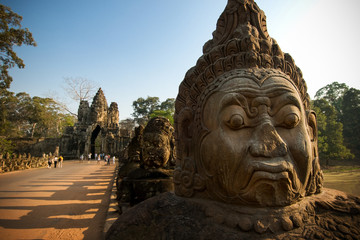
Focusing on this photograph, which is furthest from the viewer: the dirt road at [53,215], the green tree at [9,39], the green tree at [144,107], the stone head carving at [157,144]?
the green tree at [144,107]

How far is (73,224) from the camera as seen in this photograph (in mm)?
3807

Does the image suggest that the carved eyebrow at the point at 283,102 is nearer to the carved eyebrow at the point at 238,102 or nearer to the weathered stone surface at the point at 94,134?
the carved eyebrow at the point at 238,102

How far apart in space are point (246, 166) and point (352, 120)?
30.5 metres

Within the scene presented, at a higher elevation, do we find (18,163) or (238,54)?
(238,54)

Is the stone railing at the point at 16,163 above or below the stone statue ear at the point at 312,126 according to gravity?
below

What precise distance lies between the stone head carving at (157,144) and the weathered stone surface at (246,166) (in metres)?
1.78

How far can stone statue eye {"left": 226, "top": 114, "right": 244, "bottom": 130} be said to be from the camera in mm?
1422

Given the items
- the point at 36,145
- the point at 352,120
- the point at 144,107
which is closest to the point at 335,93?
the point at 352,120

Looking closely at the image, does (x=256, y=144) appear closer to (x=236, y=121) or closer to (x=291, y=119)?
(x=236, y=121)

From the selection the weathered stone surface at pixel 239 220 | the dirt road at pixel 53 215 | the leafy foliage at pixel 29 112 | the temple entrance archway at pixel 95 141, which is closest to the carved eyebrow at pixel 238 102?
the weathered stone surface at pixel 239 220

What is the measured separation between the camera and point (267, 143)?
1.37 metres

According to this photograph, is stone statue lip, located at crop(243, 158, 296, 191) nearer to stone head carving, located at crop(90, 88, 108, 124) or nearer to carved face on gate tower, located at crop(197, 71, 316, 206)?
carved face on gate tower, located at crop(197, 71, 316, 206)

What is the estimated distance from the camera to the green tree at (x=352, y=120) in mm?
21953

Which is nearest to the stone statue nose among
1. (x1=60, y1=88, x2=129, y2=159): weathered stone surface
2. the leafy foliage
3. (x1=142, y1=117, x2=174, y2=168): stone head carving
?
(x1=142, y1=117, x2=174, y2=168): stone head carving
